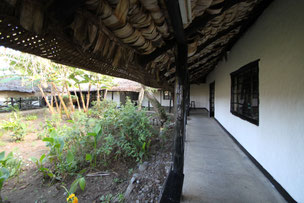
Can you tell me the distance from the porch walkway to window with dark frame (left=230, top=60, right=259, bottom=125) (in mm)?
951

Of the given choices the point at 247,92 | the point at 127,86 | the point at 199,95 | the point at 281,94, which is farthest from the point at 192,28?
the point at 199,95

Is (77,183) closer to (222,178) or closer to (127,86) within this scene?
(222,178)

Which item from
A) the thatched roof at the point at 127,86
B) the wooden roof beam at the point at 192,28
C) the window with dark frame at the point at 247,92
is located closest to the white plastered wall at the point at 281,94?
the window with dark frame at the point at 247,92

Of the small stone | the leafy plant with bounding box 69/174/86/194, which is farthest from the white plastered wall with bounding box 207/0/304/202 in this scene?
the leafy plant with bounding box 69/174/86/194

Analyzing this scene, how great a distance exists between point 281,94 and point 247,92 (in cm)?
138

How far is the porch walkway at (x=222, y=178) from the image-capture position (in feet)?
6.17

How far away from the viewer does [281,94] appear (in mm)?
1922

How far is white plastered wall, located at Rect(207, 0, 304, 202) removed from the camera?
1601 mm

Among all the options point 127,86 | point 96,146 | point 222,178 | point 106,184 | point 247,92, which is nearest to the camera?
point 222,178

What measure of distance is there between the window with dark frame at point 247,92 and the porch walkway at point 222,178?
95 cm

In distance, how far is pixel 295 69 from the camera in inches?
65.2

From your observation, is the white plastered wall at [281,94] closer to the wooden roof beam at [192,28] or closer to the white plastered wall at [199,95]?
the wooden roof beam at [192,28]

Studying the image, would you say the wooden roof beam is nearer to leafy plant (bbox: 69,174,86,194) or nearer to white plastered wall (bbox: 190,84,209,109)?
leafy plant (bbox: 69,174,86,194)

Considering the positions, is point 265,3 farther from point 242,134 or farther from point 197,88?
point 197,88
